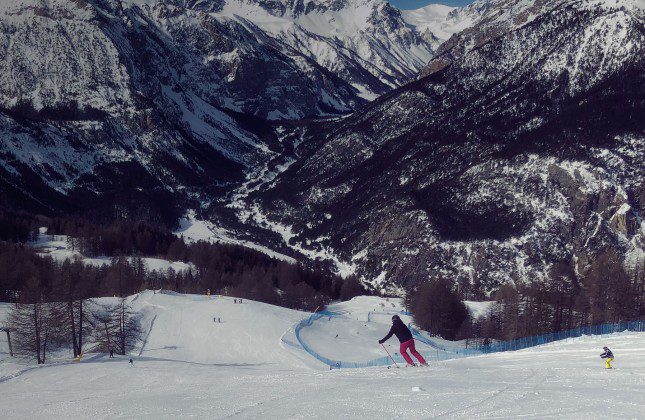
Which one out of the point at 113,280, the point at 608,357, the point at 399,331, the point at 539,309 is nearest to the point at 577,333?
the point at 539,309

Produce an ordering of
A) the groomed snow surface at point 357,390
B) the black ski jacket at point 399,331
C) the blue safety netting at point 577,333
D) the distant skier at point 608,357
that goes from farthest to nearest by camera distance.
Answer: the blue safety netting at point 577,333 → the black ski jacket at point 399,331 → the distant skier at point 608,357 → the groomed snow surface at point 357,390

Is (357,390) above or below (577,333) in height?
above

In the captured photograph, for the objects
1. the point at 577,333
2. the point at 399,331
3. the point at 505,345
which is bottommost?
the point at 505,345

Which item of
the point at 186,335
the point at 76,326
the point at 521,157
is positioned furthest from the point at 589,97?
the point at 76,326

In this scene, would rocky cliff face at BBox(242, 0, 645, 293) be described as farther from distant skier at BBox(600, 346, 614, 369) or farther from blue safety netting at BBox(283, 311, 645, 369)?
distant skier at BBox(600, 346, 614, 369)

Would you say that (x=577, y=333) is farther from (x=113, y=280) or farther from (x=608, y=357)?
(x=113, y=280)

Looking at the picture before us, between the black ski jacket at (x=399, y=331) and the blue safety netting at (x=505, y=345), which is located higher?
the black ski jacket at (x=399, y=331)

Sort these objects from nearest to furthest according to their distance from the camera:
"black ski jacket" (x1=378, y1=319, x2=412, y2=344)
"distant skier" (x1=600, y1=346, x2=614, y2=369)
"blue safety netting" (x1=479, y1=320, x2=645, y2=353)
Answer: "distant skier" (x1=600, y1=346, x2=614, y2=369)
"black ski jacket" (x1=378, y1=319, x2=412, y2=344)
"blue safety netting" (x1=479, y1=320, x2=645, y2=353)

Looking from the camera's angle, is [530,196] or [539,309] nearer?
[539,309]

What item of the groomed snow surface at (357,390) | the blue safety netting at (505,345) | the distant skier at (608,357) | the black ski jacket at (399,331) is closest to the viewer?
the groomed snow surface at (357,390)

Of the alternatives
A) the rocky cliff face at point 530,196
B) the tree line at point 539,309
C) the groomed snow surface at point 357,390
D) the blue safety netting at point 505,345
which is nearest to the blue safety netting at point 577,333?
the blue safety netting at point 505,345

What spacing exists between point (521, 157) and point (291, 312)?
11602 cm

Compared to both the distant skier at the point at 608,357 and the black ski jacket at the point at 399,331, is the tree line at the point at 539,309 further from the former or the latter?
the black ski jacket at the point at 399,331

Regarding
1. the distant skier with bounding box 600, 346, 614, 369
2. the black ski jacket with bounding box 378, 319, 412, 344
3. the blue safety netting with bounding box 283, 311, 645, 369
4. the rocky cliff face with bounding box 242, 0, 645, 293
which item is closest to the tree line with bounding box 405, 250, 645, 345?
the blue safety netting with bounding box 283, 311, 645, 369
